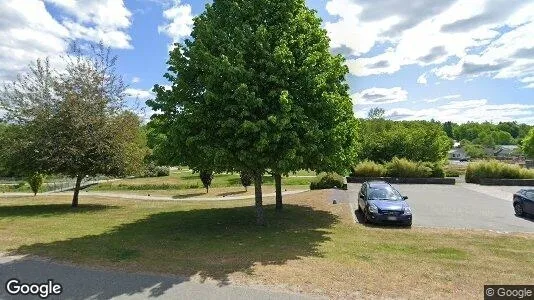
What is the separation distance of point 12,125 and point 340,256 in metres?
17.8

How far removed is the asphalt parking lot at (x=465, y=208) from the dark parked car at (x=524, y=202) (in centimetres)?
36

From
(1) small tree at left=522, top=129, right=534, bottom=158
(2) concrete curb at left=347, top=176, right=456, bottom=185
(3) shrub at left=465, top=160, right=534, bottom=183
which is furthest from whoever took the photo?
(1) small tree at left=522, top=129, right=534, bottom=158

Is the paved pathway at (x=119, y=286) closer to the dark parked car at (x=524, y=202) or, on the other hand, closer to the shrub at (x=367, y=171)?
the dark parked car at (x=524, y=202)

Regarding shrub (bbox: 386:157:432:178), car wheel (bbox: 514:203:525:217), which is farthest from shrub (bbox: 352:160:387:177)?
car wheel (bbox: 514:203:525:217)

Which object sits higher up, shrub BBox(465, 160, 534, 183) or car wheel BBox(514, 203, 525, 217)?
shrub BBox(465, 160, 534, 183)

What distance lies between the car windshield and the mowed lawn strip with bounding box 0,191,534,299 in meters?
1.48

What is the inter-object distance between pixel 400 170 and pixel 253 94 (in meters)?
25.3

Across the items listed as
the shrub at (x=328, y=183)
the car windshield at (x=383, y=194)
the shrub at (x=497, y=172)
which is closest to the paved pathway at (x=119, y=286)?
the car windshield at (x=383, y=194)

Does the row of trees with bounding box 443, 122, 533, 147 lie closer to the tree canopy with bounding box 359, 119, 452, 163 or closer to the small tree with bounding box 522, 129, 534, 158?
the small tree with bounding box 522, 129, 534, 158

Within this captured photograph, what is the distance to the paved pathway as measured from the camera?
689cm

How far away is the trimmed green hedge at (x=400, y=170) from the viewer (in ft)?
108

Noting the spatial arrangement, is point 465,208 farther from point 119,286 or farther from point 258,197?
point 119,286

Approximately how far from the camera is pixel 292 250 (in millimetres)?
10391

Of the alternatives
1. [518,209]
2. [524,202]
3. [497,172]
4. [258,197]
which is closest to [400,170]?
[497,172]
